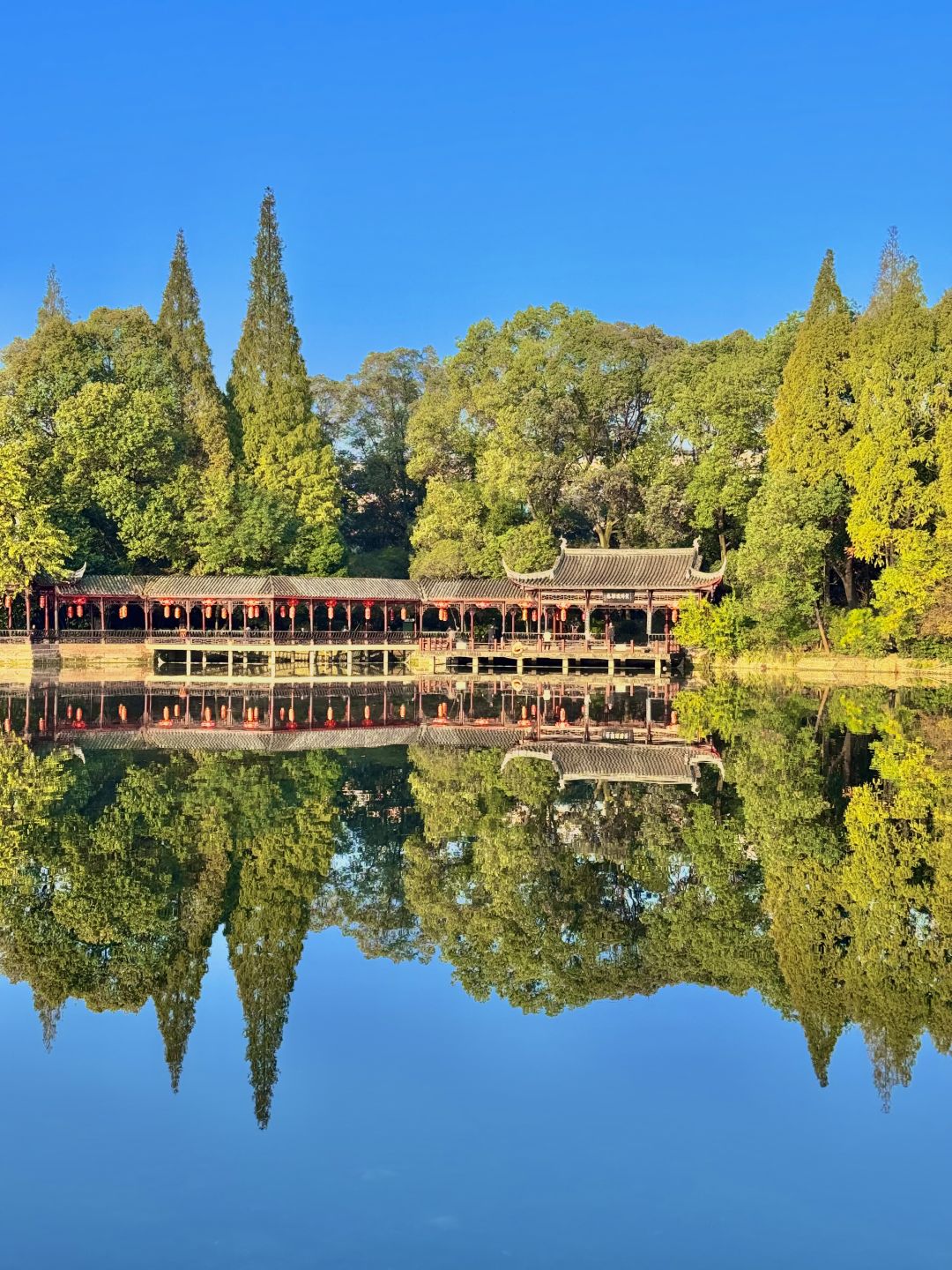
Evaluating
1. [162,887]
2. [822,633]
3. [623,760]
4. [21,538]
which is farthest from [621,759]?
[21,538]

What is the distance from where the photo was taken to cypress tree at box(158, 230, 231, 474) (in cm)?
5084

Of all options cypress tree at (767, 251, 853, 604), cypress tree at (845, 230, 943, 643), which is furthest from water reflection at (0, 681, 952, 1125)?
cypress tree at (767, 251, 853, 604)

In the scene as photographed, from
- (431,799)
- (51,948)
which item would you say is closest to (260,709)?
(431,799)

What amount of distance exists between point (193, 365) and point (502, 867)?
145 feet

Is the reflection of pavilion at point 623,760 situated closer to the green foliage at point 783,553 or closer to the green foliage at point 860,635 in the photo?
the green foliage at point 783,553

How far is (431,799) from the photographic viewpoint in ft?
59.7

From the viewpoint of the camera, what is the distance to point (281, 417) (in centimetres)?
5219

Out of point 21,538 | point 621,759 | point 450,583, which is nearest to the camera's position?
point 621,759

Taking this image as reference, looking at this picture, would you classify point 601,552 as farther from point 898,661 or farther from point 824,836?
point 824,836

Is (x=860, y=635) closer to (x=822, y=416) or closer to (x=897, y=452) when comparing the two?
(x=897, y=452)

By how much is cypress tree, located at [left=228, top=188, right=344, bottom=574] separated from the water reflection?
2576 cm

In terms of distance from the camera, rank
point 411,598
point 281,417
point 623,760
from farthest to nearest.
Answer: point 281,417, point 411,598, point 623,760

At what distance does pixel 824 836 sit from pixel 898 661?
25.0m

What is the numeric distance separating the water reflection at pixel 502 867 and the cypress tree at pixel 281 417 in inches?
1014
